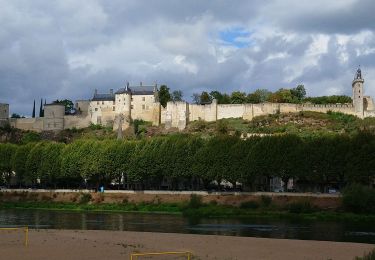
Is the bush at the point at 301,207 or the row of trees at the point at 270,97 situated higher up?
the row of trees at the point at 270,97

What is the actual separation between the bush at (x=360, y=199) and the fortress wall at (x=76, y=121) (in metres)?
86.3

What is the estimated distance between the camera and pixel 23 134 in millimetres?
130500

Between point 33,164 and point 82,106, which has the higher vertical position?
point 82,106

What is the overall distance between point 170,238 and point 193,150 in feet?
108

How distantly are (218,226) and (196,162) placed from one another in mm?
20553

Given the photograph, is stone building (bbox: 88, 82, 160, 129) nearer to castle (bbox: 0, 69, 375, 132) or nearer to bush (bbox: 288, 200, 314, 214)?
castle (bbox: 0, 69, 375, 132)

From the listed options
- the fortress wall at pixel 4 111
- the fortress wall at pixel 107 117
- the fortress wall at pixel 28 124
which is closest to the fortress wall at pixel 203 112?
the fortress wall at pixel 107 117

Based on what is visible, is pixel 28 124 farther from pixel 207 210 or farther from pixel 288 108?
pixel 207 210

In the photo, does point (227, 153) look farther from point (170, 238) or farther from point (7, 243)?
point (7, 243)

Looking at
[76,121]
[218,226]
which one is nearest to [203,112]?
[76,121]

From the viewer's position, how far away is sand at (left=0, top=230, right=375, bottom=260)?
30406 mm

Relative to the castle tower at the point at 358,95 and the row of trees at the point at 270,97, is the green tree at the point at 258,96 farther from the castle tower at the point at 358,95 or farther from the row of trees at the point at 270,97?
the castle tower at the point at 358,95

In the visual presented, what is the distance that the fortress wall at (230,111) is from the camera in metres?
125

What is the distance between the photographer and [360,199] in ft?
183
